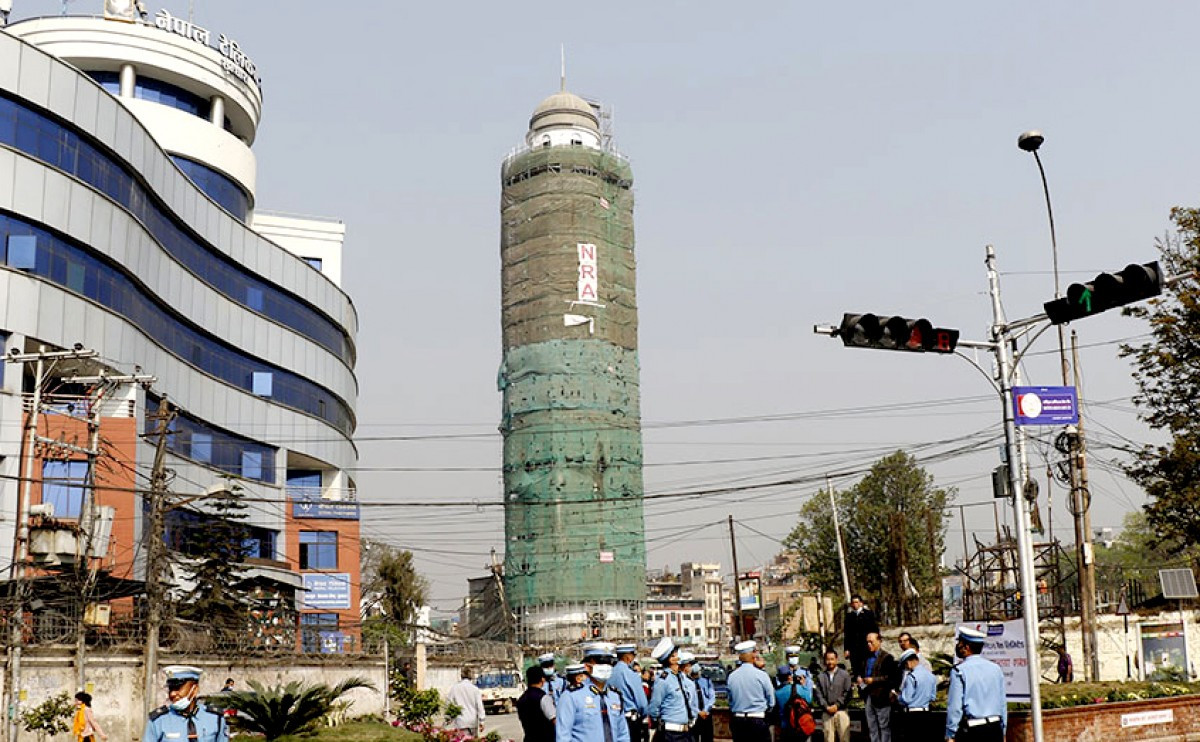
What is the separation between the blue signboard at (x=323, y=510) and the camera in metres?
61.1

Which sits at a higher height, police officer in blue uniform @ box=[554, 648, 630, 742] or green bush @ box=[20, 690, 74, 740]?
police officer in blue uniform @ box=[554, 648, 630, 742]

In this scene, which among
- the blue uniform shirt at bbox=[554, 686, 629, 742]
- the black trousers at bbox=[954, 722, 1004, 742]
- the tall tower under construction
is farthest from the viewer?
the tall tower under construction

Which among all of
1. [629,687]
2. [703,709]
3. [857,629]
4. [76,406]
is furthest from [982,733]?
[76,406]

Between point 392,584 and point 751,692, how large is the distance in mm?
73043

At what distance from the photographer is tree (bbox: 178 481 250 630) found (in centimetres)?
4491

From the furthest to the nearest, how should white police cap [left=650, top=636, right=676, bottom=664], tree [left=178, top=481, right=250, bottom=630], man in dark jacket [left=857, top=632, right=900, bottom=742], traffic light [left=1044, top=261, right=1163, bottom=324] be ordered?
tree [left=178, top=481, right=250, bottom=630]
man in dark jacket [left=857, top=632, right=900, bottom=742]
white police cap [left=650, top=636, right=676, bottom=664]
traffic light [left=1044, top=261, right=1163, bottom=324]

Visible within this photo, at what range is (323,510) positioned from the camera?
6197cm

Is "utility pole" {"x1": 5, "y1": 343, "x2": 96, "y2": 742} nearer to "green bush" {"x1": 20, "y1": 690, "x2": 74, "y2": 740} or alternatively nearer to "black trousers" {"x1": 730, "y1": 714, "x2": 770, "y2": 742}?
"green bush" {"x1": 20, "y1": 690, "x2": 74, "y2": 740}

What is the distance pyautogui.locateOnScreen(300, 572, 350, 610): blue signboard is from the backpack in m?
45.4

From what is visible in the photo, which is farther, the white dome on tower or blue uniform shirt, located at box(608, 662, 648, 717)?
the white dome on tower

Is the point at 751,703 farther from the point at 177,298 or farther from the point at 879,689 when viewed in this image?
the point at 177,298

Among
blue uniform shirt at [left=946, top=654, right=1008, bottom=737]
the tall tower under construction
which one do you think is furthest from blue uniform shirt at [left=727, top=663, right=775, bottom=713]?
the tall tower under construction

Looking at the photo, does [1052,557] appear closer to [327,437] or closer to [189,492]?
[189,492]

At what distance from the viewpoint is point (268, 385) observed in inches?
2334
